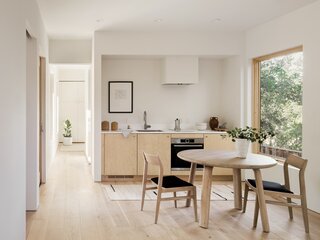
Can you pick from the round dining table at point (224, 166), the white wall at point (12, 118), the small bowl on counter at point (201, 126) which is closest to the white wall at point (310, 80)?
the round dining table at point (224, 166)

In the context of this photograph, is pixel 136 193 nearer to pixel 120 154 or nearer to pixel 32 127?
pixel 120 154

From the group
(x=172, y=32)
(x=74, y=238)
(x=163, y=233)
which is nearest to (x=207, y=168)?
(x=163, y=233)

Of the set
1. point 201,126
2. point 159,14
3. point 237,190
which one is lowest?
point 237,190

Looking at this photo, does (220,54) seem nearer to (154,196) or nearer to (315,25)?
(315,25)

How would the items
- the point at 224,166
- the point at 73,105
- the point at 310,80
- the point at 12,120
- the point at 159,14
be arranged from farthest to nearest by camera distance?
the point at 73,105 < the point at 159,14 < the point at 310,80 < the point at 224,166 < the point at 12,120

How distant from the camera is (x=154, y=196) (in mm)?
5492

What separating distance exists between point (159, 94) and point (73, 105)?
663 cm

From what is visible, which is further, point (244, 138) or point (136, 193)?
point (136, 193)

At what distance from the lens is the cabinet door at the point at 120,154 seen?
6547mm

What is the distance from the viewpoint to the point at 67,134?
1252cm

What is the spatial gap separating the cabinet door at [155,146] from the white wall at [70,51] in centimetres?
201

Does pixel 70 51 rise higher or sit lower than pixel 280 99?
higher

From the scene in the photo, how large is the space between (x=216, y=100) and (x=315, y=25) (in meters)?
2.88

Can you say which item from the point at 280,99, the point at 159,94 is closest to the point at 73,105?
the point at 159,94
